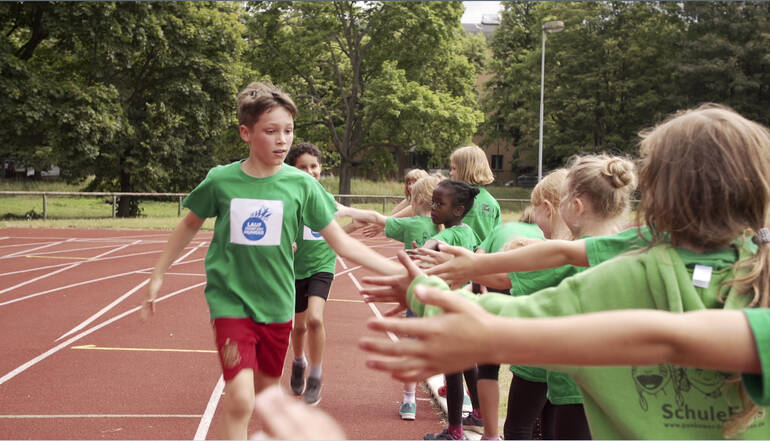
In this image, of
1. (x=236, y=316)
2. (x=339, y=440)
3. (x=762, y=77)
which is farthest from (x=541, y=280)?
(x=762, y=77)

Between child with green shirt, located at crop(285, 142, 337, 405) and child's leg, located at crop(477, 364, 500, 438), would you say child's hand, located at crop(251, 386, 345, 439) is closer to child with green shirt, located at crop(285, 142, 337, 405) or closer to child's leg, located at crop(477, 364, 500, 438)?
child's leg, located at crop(477, 364, 500, 438)

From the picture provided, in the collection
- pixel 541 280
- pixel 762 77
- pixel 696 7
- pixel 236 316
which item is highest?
pixel 696 7

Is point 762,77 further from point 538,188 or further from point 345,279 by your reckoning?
point 538,188

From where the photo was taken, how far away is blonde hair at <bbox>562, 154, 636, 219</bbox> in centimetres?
295

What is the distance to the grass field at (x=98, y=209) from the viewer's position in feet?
66.4

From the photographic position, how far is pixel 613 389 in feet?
5.36

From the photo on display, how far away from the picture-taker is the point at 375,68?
33.8 metres

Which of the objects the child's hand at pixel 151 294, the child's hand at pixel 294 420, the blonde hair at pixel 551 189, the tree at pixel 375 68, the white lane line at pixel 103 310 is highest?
the tree at pixel 375 68

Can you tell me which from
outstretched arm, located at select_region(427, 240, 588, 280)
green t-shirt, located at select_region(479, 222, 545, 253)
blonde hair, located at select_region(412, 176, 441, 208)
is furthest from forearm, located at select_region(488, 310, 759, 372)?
blonde hair, located at select_region(412, 176, 441, 208)

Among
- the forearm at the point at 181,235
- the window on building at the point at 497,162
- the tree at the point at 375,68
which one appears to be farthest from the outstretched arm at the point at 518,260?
the window on building at the point at 497,162

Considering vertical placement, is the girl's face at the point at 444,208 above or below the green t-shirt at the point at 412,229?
above

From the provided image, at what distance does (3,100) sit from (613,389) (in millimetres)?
22838

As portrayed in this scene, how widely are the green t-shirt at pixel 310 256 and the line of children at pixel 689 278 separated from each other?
408cm

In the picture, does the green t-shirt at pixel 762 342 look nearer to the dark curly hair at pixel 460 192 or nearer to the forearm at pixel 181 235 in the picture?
the forearm at pixel 181 235
